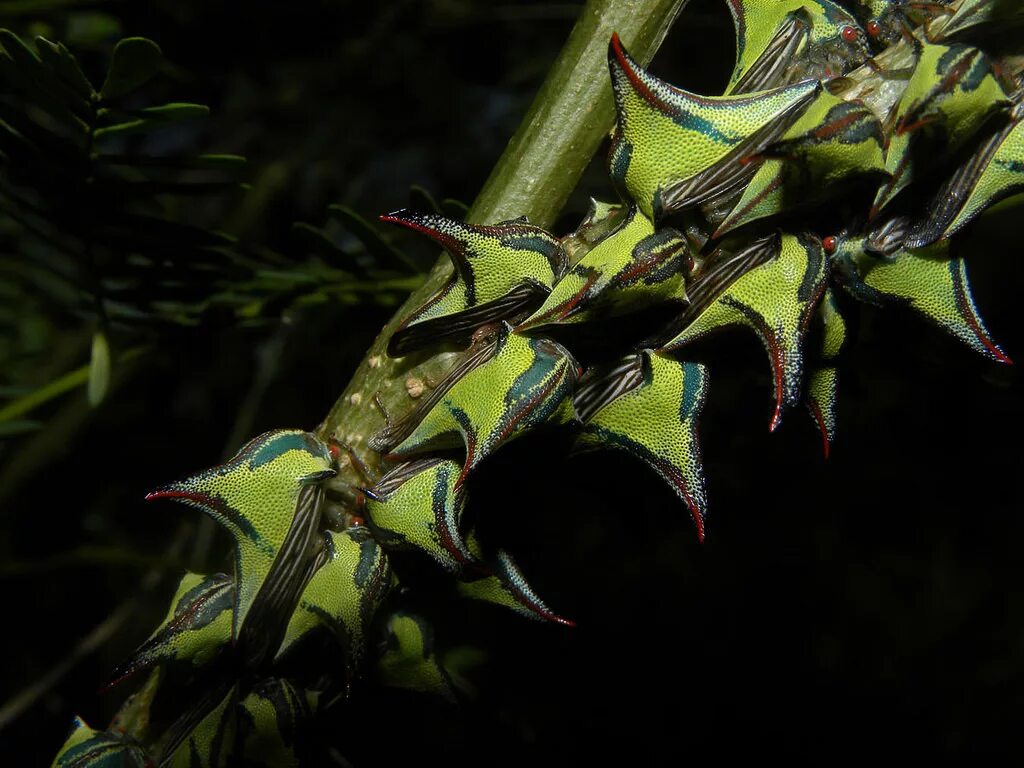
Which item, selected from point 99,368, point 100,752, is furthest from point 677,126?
point 99,368

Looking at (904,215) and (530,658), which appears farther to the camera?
(530,658)

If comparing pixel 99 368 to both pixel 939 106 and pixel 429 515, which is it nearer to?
pixel 429 515

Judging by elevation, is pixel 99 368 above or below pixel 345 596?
below

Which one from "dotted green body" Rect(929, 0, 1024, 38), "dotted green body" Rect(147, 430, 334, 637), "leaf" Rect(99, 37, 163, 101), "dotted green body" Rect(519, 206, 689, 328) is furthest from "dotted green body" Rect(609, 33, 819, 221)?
"leaf" Rect(99, 37, 163, 101)

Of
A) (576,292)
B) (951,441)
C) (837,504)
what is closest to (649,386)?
(576,292)

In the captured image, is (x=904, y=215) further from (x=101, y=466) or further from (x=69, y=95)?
(x=101, y=466)

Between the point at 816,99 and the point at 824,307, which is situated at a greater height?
the point at 816,99

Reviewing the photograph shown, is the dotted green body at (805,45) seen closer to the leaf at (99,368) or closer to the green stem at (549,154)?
the green stem at (549,154)
